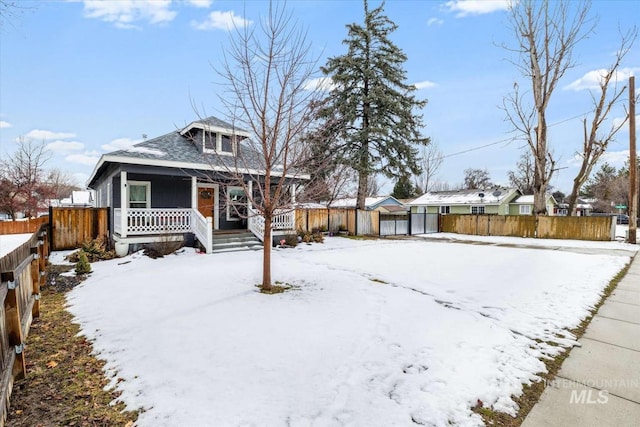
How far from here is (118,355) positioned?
3.45 metres

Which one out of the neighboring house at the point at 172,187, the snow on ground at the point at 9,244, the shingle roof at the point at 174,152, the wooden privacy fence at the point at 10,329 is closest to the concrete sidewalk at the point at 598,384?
the wooden privacy fence at the point at 10,329

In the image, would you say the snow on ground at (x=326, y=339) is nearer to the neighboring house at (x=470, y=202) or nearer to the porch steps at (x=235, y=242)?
the porch steps at (x=235, y=242)

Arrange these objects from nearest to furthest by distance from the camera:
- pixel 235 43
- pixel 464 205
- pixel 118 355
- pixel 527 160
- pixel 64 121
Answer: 1. pixel 118 355
2. pixel 235 43
3. pixel 64 121
4. pixel 464 205
5. pixel 527 160

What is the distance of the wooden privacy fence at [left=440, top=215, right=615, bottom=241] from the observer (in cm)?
1644

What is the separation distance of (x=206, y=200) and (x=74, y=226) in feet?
15.8

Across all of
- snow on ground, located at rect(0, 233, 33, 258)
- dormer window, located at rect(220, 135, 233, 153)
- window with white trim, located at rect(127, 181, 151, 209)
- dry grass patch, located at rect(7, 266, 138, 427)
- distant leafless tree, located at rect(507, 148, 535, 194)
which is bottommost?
dry grass patch, located at rect(7, 266, 138, 427)

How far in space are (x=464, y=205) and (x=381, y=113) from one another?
16945mm

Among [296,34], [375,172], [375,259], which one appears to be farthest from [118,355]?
[375,172]

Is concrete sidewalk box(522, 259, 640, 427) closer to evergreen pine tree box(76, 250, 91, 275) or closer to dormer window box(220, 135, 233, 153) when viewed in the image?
evergreen pine tree box(76, 250, 91, 275)

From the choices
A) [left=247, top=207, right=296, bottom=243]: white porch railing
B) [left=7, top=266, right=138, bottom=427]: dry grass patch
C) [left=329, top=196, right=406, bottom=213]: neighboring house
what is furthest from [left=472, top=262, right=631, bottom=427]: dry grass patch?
[left=329, top=196, right=406, bottom=213]: neighboring house

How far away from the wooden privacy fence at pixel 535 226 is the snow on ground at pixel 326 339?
11472mm

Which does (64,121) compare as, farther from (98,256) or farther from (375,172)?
(375,172)

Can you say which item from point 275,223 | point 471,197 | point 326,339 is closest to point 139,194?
point 275,223

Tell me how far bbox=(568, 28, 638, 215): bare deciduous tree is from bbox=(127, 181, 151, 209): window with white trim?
23.5m
